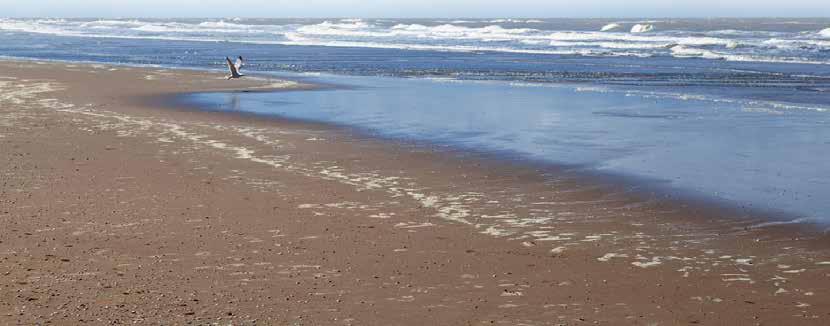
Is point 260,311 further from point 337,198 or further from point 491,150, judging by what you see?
point 491,150

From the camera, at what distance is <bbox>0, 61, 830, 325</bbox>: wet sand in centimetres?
609

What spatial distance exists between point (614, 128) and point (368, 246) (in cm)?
893

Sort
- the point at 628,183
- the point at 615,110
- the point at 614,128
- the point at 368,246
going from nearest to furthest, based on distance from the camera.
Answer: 1. the point at 368,246
2. the point at 628,183
3. the point at 614,128
4. the point at 615,110

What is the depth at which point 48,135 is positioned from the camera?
14477 mm

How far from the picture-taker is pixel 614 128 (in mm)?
15883

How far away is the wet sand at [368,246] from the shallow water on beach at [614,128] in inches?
44.5

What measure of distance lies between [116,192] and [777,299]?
6.28m

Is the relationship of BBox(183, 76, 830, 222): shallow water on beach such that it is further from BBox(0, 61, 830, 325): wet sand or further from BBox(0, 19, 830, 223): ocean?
BBox(0, 61, 830, 325): wet sand

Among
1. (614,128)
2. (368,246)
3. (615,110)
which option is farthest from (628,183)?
(615,110)

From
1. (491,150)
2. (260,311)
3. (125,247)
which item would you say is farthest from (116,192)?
(491,150)

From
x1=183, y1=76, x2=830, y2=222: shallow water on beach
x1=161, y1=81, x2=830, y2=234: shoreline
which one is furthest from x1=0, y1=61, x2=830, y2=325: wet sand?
x1=183, y1=76, x2=830, y2=222: shallow water on beach

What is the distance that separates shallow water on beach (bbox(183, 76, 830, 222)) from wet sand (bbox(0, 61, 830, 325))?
1.13 m

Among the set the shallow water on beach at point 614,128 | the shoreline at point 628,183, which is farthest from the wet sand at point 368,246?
the shallow water on beach at point 614,128

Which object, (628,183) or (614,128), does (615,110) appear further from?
(628,183)
